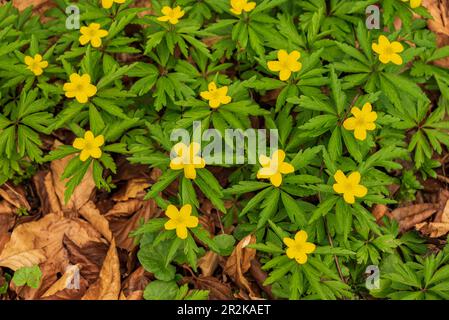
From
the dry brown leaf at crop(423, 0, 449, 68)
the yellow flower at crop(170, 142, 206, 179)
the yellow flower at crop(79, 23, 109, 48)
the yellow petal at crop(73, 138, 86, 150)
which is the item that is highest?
the dry brown leaf at crop(423, 0, 449, 68)

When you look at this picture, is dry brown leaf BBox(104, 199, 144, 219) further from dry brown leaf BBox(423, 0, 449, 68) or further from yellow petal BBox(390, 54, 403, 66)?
dry brown leaf BBox(423, 0, 449, 68)

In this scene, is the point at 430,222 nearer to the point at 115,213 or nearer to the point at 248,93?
the point at 248,93

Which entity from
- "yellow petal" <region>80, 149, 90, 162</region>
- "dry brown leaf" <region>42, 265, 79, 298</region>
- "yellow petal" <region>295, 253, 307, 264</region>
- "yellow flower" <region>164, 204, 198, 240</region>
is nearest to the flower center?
"yellow petal" <region>295, 253, 307, 264</region>

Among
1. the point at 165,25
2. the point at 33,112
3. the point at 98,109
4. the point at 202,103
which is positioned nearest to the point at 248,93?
the point at 202,103

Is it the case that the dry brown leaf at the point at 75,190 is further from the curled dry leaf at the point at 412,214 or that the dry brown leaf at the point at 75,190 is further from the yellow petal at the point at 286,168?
the curled dry leaf at the point at 412,214

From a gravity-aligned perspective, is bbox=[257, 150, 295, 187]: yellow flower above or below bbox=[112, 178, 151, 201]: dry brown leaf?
below

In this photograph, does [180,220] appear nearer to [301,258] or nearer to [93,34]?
[301,258]
